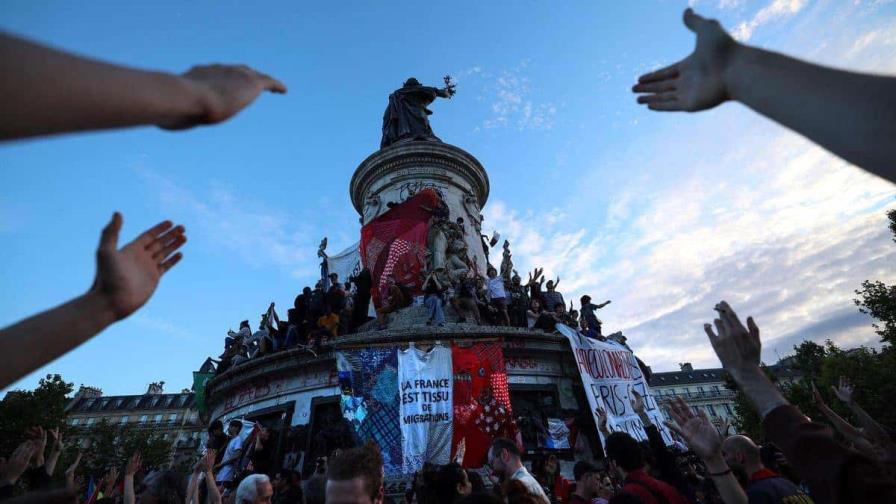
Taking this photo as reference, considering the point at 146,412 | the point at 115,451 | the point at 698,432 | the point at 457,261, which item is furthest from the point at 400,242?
the point at 146,412

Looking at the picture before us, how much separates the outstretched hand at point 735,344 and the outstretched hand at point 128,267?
3.03m

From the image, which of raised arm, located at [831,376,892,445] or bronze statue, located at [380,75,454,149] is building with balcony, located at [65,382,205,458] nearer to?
bronze statue, located at [380,75,454,149]

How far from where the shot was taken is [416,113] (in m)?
21.9

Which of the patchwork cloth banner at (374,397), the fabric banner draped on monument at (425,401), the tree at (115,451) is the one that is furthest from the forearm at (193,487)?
the tree at (115,451)

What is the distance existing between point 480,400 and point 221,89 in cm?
969

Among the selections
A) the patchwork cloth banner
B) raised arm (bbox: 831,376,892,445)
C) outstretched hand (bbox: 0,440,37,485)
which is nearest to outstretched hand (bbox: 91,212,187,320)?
outstretched hand (bbox: 0,440,37,485)

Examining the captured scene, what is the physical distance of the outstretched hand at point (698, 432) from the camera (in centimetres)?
313

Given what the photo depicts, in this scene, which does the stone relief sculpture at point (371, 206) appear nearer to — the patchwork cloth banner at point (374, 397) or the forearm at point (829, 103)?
the patchwork cloth banner at point (374, 397)

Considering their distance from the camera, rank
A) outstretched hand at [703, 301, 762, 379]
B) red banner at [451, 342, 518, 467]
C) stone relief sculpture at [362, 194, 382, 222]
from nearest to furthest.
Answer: outstretched hand at [703, 301, 762, 379] → red banner at [451, 342, 518, 467] → stone relief sculpture at [362, 194, 382, 222]

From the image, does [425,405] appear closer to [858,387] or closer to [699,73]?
[699,73]

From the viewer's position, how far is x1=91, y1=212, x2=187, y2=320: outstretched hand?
1773 mm

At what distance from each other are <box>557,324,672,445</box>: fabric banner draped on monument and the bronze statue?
11.9 m

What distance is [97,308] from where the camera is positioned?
1.72 metres

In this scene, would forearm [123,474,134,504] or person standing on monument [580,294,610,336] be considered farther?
person standing on monument [580,294,610,336]
